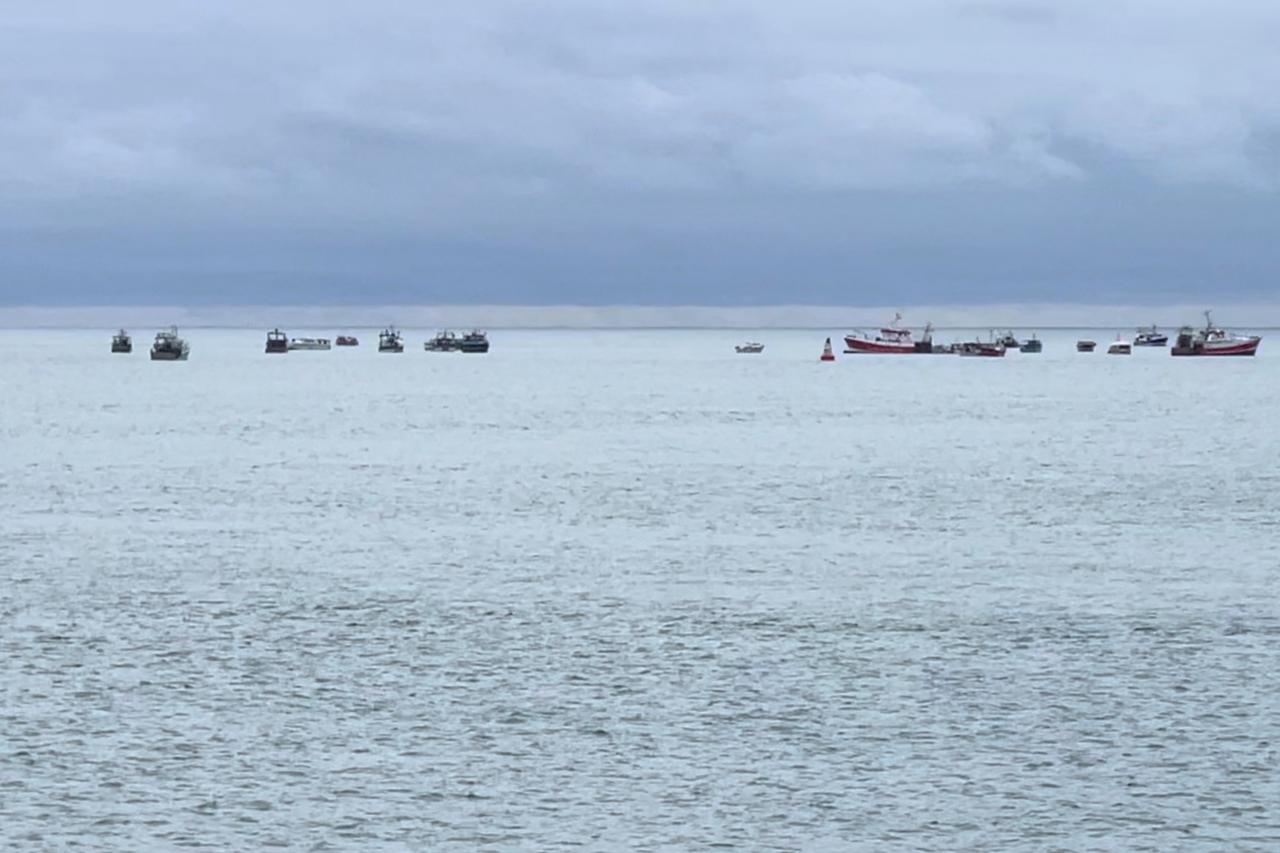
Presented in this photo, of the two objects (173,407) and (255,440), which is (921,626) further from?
(173,407)

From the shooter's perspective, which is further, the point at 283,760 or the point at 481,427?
the point at 481,427

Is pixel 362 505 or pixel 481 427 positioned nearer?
pixel 362 505

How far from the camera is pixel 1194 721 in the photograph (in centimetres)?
3067

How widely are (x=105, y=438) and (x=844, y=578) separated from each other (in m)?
68.8

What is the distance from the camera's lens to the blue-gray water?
2594cm

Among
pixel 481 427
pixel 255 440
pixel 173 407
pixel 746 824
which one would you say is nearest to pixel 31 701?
pixel 746 824

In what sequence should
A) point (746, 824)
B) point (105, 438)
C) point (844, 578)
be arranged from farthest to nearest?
1. point (105, 438)
2. point (844, 578)
3. point (746, 824)

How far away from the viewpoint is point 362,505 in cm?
6831

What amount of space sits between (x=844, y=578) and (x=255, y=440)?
66385 millimetres

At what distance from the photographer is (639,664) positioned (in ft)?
117

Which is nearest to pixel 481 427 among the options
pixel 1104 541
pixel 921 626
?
pixel 1104 541

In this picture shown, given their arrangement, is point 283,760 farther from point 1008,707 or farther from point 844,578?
point 844,578

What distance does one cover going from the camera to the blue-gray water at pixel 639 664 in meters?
25.9

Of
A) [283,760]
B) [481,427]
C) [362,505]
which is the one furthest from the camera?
[481,427]
